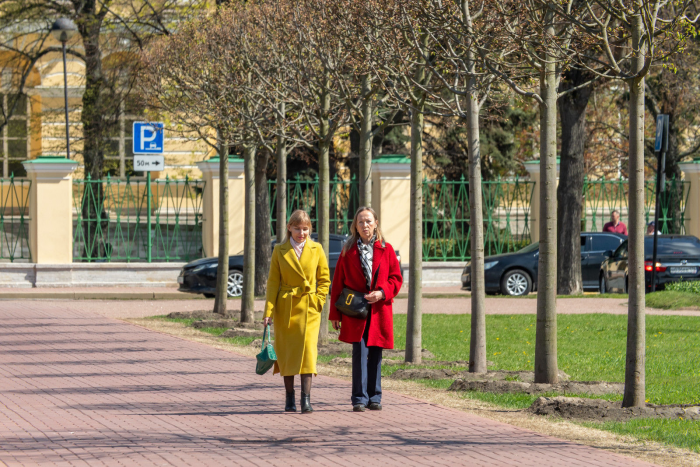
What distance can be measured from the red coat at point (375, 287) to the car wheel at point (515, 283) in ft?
46.7

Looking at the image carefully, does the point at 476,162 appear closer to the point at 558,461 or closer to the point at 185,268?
the point at 558,461

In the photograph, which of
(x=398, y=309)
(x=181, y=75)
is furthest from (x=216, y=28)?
(x=398, y=309)

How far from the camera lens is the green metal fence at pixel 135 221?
23.7 meters

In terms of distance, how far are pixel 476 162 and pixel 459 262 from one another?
1490 centimetres

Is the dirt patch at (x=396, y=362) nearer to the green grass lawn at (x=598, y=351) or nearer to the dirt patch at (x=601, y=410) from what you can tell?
the green grass lawn at (x=598, y=351)

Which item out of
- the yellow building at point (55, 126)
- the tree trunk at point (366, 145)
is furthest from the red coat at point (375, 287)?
the yellow building at point (55, 126)

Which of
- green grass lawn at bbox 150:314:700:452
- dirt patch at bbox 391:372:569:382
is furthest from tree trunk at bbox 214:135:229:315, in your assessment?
dirt patch at bbox 391:372:569:382

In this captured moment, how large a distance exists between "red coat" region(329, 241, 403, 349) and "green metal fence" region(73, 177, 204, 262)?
15053 mm

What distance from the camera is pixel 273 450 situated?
23.1ft

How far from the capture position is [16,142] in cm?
3806

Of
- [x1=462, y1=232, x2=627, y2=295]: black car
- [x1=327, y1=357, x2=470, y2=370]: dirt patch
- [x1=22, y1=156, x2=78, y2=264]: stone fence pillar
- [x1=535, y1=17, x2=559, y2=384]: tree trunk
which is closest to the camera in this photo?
[x1=535, y1=17, x2=559, y2=384]: tree trunk

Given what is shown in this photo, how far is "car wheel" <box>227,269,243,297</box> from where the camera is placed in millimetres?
22031

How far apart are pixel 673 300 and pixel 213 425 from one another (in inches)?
511

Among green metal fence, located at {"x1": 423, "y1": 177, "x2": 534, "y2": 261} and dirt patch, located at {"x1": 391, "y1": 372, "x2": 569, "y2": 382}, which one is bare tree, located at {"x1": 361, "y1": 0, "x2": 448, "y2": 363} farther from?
green metal fence, located at {"x1": 423, "y1": 177, "x2": 534, "y2": 261}
